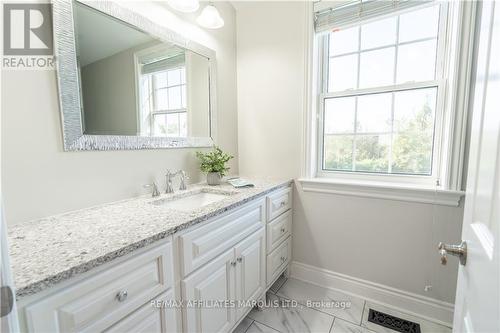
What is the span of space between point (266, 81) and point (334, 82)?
563mm

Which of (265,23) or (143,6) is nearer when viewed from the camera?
(143,6)

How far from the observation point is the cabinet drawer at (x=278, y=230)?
166cm

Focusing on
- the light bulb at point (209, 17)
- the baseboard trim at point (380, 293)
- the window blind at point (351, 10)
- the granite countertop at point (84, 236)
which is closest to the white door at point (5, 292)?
the granite countertop at point (84, 236)

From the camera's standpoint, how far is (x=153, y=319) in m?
0.85

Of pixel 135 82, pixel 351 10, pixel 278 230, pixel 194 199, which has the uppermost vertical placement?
pixel 351 10

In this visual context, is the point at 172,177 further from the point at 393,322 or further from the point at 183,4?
the point at 393,322

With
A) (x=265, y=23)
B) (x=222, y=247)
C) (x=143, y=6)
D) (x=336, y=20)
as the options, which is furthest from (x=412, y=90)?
(x=143, y=6)

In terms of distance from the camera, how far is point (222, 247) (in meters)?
1.19

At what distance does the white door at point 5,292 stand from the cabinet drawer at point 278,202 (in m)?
1.33

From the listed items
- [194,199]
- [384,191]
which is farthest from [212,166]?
[384,191]

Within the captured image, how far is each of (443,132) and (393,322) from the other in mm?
1281

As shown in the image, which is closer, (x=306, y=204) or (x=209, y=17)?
(x=209, y=17)

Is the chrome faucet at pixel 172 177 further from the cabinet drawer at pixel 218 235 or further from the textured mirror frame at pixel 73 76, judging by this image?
the cabinet drawer at pixel 218 235

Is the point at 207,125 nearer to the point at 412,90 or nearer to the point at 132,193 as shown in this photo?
the point at 132,193
